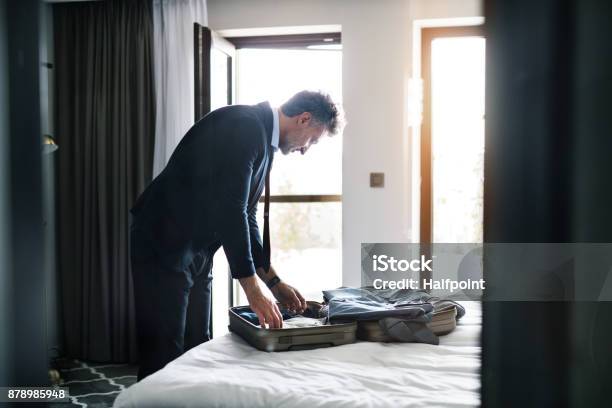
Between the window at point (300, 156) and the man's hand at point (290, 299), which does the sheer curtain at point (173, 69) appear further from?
the man's hand at point (290, 299)

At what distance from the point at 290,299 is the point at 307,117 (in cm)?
73

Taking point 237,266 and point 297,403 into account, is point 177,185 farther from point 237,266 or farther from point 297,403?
point 297,403

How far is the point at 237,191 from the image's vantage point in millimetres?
1773

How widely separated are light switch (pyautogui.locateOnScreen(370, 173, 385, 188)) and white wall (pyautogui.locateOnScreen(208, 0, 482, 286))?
24mm

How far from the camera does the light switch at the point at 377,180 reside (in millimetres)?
3369

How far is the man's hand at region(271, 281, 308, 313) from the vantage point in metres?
1.96

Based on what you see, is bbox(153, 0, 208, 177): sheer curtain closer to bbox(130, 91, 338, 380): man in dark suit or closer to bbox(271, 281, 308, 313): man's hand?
bbox(130, 91, 338, 380): man in dark suit

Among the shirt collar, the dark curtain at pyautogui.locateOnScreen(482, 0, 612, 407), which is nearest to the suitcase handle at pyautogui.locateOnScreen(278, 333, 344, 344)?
the shirt collar

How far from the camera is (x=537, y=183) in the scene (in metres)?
0.33

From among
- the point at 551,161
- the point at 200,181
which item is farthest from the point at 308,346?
the point at 551,161

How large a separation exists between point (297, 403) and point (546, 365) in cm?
92

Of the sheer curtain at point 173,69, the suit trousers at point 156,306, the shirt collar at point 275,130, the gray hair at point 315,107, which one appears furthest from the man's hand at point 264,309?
the sheer curtain at point 173,69

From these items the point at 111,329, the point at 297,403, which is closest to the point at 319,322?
the point at 297,403

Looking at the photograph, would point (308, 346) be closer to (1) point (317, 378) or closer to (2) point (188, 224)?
(1) point (317, 378)
